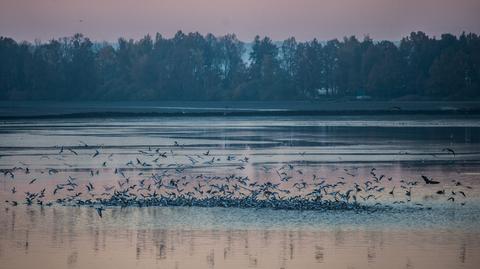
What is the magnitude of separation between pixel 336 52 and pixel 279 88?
536 inches

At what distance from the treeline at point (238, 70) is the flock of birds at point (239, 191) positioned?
119 meters

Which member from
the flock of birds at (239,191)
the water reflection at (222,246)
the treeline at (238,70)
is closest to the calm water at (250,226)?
the water reflection at (222,246)

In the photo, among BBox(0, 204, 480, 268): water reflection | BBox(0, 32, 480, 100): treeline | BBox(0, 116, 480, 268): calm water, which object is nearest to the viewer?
BBox(0, 204, 480, 268): water reflection

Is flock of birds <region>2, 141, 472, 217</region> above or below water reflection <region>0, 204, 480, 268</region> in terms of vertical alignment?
above

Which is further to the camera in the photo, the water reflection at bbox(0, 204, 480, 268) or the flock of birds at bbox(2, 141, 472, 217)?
the flock of birds at bbox(2, 141, 472, 217)

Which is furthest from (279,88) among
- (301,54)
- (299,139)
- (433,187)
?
(433,187)

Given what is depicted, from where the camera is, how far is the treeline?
157875 mm

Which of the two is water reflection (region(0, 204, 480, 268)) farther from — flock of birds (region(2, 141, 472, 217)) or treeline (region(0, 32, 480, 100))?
treeline (region(0, 32, 480, 100))

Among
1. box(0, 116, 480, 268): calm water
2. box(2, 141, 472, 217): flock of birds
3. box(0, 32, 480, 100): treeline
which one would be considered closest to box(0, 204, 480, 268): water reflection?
box(0, 116, 480, 268): calm water

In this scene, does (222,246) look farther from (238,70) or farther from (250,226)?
(238,70)

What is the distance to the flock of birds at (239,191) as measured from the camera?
29.2 meters

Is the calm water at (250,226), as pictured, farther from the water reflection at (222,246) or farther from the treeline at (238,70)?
the treeline at (238,70)

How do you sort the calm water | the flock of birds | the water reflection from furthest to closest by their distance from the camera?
1. the flock of birds
2. the calm water
3. the water reflection

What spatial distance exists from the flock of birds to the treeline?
118954mm
